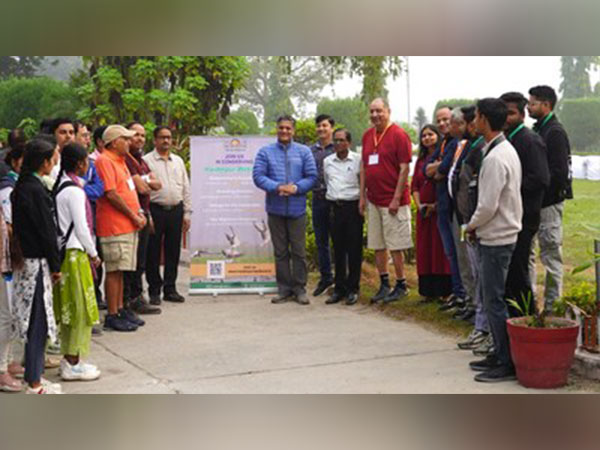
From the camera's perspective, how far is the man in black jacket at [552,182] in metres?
5.87

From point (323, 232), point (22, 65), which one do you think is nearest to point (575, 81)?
point (22, 65)

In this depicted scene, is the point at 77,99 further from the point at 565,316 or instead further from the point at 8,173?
the point at 565,316

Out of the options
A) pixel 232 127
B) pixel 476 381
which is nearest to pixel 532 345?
pixel 476 381

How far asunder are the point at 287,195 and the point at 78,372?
10.5 ft

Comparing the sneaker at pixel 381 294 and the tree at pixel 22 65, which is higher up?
the tree at pixel 22 65

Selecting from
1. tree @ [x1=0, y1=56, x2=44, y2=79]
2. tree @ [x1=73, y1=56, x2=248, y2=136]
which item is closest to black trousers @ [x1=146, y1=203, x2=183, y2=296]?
tree @ [x1=73, y1=56, x2=248, y2=136]

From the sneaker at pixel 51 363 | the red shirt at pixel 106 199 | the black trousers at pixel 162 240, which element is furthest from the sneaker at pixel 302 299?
the sneaker at pixel 51 363

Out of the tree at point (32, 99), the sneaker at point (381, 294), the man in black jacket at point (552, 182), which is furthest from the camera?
the tree at point (32, 99)

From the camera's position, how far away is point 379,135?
25.4 feet

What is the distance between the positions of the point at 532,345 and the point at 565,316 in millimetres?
660

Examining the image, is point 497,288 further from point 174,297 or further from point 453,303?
point 174,297

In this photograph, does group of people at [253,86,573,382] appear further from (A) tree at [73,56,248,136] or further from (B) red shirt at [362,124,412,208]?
(A) tree at [73,56,248,136]

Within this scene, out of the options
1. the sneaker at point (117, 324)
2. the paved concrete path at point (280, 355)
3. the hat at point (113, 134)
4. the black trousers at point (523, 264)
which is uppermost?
the hat at point (113, 134)

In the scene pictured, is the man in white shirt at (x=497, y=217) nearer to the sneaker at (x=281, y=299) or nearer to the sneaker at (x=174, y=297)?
the sneaker at (x=281, y=299)
